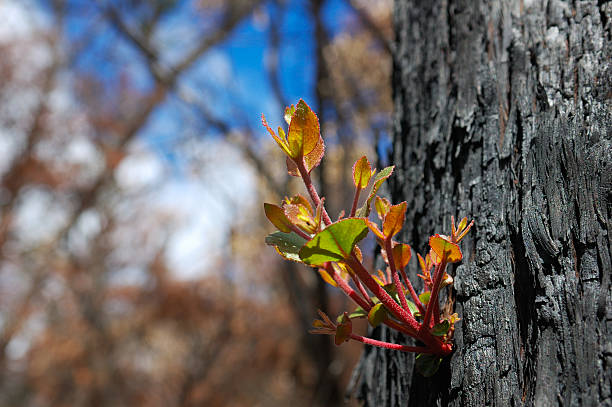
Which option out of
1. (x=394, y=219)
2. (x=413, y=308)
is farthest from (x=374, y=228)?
(x=413, y=308)

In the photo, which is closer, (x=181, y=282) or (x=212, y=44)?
(x=212, y=44)

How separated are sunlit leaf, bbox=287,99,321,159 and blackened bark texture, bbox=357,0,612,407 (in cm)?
19

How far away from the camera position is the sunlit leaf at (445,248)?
33 cm

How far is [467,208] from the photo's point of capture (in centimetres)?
45

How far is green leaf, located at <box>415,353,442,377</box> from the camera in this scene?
1.30 ft

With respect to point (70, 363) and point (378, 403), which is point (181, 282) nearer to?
point (70, 363)

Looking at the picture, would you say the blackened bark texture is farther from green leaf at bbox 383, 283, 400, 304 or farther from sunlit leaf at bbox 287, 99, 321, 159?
sunlit leaf at bbox 287, 99, 321, 159

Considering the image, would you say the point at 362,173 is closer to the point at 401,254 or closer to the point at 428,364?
the point at 401,254

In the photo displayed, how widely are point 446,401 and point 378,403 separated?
14cm

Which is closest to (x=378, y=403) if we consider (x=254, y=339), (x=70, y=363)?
(x=254, y=339)

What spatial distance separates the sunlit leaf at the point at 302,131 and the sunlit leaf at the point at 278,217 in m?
0.05

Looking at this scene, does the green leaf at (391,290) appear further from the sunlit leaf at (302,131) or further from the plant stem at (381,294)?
the sunlit leaf at (302,131)

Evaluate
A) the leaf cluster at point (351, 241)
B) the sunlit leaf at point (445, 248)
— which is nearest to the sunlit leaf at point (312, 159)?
the leaf cluster at point (351, 241)

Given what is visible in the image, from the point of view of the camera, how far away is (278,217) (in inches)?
13.4
